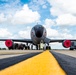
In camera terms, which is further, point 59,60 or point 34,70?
point 59,60

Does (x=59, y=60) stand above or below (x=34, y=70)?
below

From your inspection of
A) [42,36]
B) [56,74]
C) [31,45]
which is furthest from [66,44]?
[56,74]

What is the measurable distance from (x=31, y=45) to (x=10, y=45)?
20.0ft

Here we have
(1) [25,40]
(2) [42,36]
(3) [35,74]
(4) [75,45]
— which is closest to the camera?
(3) [35,74]

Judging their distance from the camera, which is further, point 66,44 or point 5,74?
point 66,44

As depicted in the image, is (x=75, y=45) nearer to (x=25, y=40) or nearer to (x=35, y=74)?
(x=25, y=40)

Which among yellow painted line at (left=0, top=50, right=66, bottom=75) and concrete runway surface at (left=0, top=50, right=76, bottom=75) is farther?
concrete runway surface at (left=0, top=50, right=76, bottom=75)

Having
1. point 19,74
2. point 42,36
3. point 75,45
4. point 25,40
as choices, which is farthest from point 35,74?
point 75,45

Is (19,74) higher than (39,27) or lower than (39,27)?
lower

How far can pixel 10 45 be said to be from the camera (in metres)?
44.5

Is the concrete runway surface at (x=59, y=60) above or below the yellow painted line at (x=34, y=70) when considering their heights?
below

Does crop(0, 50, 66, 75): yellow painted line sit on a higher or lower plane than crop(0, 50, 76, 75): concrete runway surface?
higher

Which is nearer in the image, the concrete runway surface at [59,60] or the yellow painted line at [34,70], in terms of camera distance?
the yellow painted line at [34,70]

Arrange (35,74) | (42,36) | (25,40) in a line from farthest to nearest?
1. (25,40)
2. (42,36)
3. (35,74)
